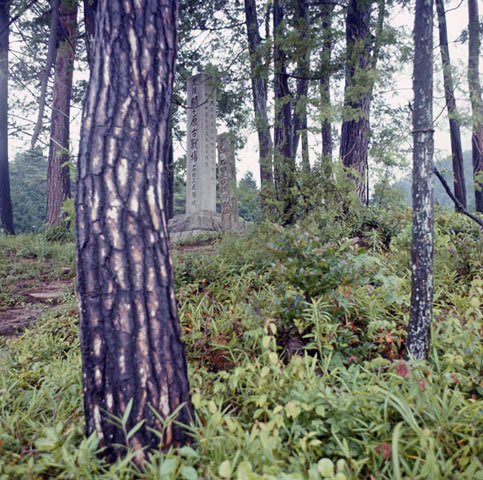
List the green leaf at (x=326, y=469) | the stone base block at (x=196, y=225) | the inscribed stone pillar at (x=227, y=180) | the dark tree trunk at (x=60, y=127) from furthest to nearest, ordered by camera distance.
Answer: the dark tree trunk at (x=60, y=127) < the stone base block at (x=196, y=225) < the inscribed stone pillar at (x=227, y=180) < the green leaf at (x=326, y=469)

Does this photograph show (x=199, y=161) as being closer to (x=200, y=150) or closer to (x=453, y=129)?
(x=200, y=150)

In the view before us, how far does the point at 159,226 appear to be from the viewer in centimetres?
185

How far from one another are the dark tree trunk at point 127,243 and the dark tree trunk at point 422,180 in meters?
1.48

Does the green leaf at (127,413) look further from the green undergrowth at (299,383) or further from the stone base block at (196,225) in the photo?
the stone base block at (196,225)

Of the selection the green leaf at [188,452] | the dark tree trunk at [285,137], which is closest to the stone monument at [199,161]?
the dark tree trunk at [285,137]

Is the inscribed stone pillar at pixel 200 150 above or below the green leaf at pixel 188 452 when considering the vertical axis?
above

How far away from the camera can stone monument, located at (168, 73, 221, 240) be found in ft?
31.5

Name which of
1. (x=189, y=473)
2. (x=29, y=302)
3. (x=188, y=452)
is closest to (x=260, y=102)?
(x=29, y=302)

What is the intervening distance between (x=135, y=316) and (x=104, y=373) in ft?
0.98

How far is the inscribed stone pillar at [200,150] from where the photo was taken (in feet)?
31.9

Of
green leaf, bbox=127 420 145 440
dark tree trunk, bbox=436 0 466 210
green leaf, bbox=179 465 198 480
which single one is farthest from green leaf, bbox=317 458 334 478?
dark tree trunk, bbox=436 0 466 210

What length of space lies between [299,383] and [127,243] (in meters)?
1.17

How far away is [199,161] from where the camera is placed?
9766 mm

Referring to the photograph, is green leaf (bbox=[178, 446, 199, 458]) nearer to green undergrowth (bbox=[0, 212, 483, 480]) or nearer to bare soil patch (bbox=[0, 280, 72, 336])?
green undergrowth (bbox=[0, 212, 483, 480])
